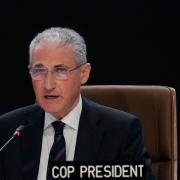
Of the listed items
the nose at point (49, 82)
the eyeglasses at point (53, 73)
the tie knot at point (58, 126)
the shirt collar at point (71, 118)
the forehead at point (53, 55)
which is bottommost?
the tie knot at point (58, 126)

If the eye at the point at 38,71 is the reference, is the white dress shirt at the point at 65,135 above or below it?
below

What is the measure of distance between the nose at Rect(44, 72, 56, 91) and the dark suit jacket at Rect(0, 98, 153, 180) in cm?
17

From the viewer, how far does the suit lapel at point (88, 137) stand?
1.71m

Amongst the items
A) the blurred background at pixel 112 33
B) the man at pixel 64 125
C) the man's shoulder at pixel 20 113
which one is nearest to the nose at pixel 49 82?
the man at pixel 64 125

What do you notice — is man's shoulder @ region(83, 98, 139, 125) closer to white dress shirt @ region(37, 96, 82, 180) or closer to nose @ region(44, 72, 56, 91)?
white dress shirt @ region(37, 96, 82, 180)

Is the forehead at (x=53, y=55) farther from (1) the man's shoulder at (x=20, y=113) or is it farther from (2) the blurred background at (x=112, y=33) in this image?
(2) the blurred background at (x=112, y=33)

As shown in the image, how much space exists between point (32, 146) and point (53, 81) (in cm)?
26

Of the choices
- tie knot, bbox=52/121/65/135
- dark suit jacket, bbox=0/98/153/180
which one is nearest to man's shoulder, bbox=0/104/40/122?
dark suit jacket, bbox=0/98/153/180

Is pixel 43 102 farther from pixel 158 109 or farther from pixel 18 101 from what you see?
pixel 18 101

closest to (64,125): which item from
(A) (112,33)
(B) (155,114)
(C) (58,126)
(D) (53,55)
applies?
(C) (58,126)

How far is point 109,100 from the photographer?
2049mm

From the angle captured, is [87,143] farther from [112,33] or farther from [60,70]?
[112,33]

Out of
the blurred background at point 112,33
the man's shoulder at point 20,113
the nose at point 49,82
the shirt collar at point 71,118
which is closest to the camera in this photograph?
the nose at point 49,82

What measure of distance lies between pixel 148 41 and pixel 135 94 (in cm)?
92
